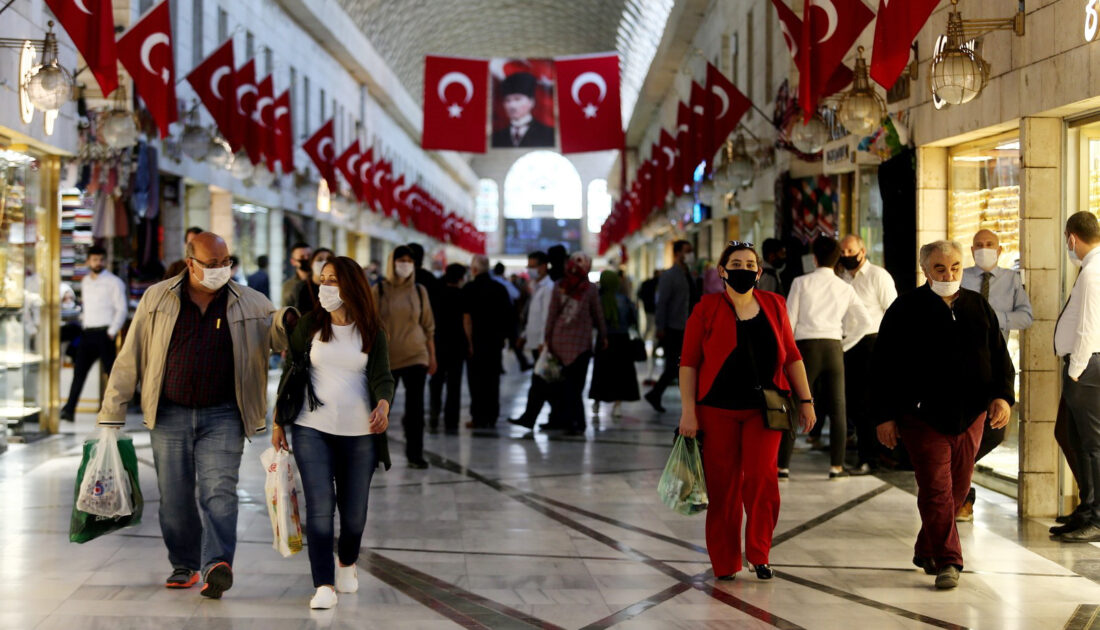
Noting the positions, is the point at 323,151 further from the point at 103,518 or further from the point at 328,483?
the point at 328,483

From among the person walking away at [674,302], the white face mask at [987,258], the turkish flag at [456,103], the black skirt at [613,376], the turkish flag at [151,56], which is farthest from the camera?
the turkish flag at [456,103]

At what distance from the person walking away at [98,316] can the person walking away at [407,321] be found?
14.6ft

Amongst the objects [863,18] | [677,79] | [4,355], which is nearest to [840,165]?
[863,18]

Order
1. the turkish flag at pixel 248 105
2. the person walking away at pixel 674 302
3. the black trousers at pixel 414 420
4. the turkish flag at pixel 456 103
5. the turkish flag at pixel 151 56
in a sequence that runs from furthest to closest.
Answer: the turkish flag at pixel 456 103
the turkish flag at pixel 248 105
the person walking away at pixel 674 302
the turkish flag at pixel 151 56
the black trousers at pixel 414 420

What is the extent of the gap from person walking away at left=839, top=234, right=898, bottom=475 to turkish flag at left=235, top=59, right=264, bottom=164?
934cm

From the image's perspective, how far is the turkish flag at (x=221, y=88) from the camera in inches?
611

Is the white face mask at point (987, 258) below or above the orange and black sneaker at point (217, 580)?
above

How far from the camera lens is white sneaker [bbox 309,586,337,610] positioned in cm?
568

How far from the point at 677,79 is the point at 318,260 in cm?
2391

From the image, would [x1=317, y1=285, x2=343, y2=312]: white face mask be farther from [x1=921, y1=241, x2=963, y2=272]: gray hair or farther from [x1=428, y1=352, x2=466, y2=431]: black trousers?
[x1=428, y1=352, x2=466, y2=431]: black trousers

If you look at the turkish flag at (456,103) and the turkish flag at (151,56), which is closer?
the turkish flag at (151,56)

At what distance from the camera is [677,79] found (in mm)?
32375

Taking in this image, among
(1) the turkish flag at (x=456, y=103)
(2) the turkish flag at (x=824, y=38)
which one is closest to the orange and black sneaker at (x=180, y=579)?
(2) the turkish flag at (x=824, y=38)

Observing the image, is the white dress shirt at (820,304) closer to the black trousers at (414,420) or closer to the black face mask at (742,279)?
the black trousers at (414,420)
